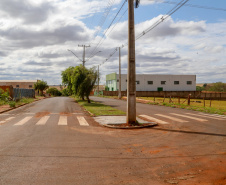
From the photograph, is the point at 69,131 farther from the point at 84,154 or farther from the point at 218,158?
the point at 218,158

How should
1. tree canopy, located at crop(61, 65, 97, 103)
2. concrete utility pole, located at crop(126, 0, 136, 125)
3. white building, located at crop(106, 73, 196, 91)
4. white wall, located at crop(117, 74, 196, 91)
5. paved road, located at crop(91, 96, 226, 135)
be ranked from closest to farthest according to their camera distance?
paved road, located at crop(91, 96, 226, 135) < concrete utility pole, located at crop(126, 0, 136, 125) < tree canopy, located at crop(61, 65, 97, 103) < white building, located at crop(106, 73, 196, 91) < white wall, located at crop(117, 74, 196, 91)

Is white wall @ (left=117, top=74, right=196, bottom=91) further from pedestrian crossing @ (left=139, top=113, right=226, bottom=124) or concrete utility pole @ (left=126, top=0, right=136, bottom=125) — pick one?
concrete utility pole @ (left=126, top=0, right=136, bottom=125)

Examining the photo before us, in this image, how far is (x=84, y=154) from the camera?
7.44 meters

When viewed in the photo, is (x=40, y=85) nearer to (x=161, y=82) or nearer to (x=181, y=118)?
(x=161, y=82)

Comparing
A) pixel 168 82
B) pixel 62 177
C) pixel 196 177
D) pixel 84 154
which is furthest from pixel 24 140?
pixel 168 82

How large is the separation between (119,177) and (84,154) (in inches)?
86.3

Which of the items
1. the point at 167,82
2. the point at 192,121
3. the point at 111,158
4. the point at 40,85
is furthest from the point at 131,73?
the point at 167,82

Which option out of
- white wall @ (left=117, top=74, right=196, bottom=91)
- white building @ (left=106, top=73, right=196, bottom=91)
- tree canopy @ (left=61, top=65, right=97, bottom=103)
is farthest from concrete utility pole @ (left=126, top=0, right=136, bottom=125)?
white wall @ (left=117, top=74, right=196, bottom=91)

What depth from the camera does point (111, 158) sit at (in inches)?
277

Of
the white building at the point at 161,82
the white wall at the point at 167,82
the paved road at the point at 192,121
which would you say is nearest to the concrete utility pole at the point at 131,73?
the paved road at the point at 192,121

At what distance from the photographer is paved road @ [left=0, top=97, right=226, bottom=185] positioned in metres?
5.46

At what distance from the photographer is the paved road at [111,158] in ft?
17.9

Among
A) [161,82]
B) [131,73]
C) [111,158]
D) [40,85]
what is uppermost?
[161,82]

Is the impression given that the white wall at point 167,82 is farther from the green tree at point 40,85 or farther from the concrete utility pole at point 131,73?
the concrete utility pole at point 131,73
